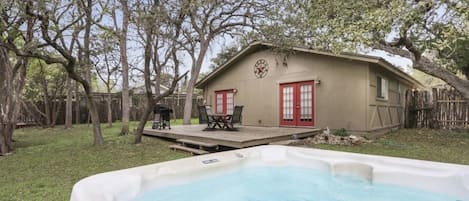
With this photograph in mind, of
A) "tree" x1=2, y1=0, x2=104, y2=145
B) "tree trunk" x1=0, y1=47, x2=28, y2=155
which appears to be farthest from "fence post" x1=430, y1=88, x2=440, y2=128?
"tree trunk" x1=0, y1=47, x2=28, y2=155

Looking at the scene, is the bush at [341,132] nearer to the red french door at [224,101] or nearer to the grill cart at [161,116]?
the red french door at [224,101]

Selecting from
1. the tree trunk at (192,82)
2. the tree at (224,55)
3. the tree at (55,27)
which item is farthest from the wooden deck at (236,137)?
the tree at (224,55)

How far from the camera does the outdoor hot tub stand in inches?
132

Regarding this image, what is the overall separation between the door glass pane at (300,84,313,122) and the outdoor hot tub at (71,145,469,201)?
15.4 ft

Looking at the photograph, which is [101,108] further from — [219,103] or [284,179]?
[284,179]

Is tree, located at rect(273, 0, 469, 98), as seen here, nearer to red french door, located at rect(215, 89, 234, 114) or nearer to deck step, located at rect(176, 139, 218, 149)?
deck step, located at rect(176, 139, 218, 149)

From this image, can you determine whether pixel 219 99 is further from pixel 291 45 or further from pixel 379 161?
pixel 379 161

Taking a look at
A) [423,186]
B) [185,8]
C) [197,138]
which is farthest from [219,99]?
[423,186]

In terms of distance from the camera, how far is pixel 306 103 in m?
9.49

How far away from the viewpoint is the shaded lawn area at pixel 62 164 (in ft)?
11.8

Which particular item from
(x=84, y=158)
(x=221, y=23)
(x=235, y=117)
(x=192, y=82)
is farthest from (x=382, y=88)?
(x=84, y=158)

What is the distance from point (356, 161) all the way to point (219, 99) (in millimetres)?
8656

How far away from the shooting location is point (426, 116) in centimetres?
1136

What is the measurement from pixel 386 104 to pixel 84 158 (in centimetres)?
978
